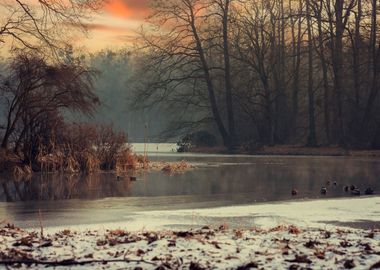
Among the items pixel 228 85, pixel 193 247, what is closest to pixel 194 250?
pixel 193 247

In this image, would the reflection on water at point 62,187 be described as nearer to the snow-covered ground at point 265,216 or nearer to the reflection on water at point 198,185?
the reflection on water at point 198,185

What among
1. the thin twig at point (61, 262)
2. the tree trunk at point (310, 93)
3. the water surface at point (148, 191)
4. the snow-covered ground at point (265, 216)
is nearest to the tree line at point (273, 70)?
the tree trunk at point (310, 93)

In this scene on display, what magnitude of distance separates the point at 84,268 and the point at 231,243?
2128 millimetres

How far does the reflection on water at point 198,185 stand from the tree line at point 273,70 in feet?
64.5

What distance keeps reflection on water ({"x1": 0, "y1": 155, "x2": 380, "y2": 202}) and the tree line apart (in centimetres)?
1967

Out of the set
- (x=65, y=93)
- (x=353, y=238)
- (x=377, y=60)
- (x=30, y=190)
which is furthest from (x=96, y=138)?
(x=377, y=60)

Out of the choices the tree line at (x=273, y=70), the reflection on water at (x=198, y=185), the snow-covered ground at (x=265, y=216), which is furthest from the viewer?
the tree line at (x=273, y=70)

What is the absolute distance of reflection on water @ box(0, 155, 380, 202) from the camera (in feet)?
54.0

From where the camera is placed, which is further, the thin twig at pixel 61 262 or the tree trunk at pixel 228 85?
the tree trunk at pixel 228 85

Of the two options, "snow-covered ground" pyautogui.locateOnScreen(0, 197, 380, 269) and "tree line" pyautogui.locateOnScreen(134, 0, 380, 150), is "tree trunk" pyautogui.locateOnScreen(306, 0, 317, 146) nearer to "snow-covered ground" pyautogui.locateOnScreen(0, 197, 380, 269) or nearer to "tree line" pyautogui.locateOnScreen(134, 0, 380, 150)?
"tree line" pyautogui.locateOnScreen(134, 0, 380, 150)

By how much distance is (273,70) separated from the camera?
5053 centimetres

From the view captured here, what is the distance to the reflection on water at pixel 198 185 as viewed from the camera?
16.5 m

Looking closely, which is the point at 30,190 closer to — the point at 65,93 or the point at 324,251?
the point at 65,93

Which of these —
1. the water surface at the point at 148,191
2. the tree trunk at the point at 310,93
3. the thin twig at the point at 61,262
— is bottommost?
the thin twig at the point at 61,262
